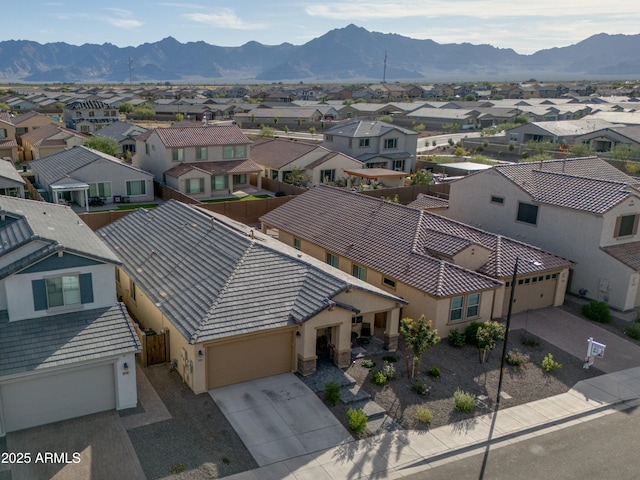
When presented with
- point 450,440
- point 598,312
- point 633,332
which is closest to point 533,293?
point 598,312

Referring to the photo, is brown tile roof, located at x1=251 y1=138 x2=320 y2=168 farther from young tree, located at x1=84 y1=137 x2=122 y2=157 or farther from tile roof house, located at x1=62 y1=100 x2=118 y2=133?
tile roof house, located at x1=62 y1=100 x2=118 y2=133

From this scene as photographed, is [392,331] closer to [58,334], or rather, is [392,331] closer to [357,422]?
[357,422]

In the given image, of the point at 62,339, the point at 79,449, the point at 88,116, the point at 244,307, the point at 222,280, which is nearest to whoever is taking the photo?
the point at 79,449

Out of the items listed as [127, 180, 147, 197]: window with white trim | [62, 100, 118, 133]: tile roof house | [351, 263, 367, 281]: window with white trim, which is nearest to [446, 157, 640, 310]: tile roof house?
[351, 263, 367, 281]: window with white trim

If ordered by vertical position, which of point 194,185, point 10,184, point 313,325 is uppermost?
point 313,325

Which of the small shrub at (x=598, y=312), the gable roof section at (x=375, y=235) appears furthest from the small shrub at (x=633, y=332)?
the gable roof section at (x=375, y=235)

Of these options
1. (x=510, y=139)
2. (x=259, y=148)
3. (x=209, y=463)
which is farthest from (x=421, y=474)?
(x=510, y=139)
